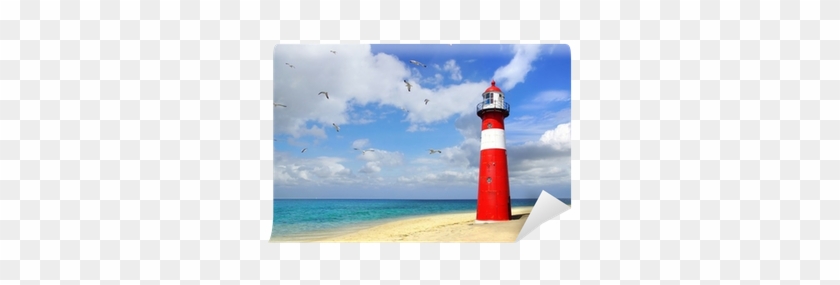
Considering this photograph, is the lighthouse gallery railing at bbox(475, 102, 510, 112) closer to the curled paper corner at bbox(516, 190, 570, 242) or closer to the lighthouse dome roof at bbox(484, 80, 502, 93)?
the lighthouse dome roof at bbox(484, 80, 502, 93)

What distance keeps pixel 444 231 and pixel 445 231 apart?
0.01 metres

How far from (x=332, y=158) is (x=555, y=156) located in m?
2.52

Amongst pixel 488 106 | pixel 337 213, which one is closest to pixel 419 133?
pixel 488 106

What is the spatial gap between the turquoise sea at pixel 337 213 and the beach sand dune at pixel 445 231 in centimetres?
11

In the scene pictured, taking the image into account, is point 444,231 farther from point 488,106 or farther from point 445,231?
point 488,106

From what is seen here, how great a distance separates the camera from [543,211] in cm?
459

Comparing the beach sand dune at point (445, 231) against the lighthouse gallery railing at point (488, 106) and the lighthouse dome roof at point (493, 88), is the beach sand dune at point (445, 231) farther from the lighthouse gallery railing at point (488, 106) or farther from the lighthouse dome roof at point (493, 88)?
the lighthouse dome roof at point (493, 88)

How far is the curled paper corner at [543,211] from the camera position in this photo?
4469 millimetres

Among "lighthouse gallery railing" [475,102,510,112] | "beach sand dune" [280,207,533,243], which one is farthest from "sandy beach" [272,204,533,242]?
"lighthouse gallery railing" [475,102,510,112]

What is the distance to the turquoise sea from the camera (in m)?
4.56

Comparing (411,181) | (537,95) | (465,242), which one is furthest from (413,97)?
(465,242)

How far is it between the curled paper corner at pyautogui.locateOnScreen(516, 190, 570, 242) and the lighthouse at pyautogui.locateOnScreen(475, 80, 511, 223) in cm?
34

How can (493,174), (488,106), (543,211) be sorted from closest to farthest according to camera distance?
(543,211) → (488,106) → (493,174)

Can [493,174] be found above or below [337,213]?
above
